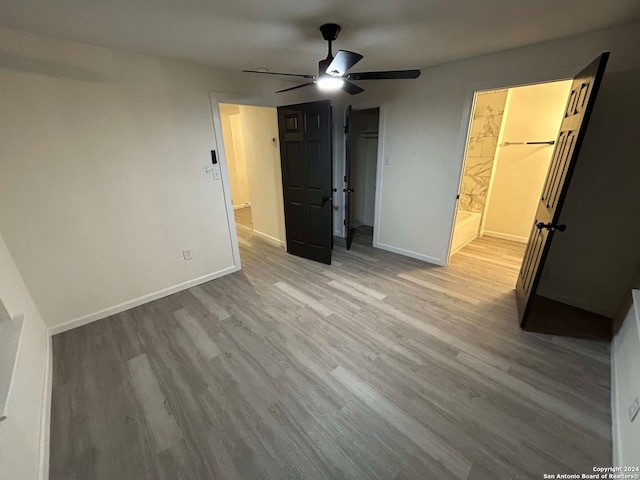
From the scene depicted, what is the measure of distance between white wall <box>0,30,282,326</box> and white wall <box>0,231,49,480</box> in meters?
0.27

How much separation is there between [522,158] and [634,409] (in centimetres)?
363

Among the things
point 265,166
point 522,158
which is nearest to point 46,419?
point 265,166

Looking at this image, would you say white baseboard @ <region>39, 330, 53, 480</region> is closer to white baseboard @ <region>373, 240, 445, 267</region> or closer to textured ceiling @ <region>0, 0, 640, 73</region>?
textured ceiling @ <region>0, 0, 640, 73</region>

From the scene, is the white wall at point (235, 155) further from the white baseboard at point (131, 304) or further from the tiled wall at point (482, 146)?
the tiled wall at point (482, 146)

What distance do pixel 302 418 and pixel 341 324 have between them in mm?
907

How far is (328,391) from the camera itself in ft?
5.58

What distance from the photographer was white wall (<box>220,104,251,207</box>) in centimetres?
629

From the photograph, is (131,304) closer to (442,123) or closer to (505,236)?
(442,123)

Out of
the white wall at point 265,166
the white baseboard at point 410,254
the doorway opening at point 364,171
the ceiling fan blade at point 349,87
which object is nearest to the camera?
the ceiling fan blade at point 349,87

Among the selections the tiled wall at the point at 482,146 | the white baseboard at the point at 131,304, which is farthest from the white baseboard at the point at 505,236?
the white baseboard at the point at 131,304

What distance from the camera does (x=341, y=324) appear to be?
2.34 m

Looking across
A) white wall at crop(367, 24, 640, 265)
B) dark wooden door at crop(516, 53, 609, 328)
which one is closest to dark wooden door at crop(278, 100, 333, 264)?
white wall at crop(367, 24, 640, 265)

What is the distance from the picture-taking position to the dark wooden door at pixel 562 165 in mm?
1687

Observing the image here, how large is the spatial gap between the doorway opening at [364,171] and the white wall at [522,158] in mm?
1942
